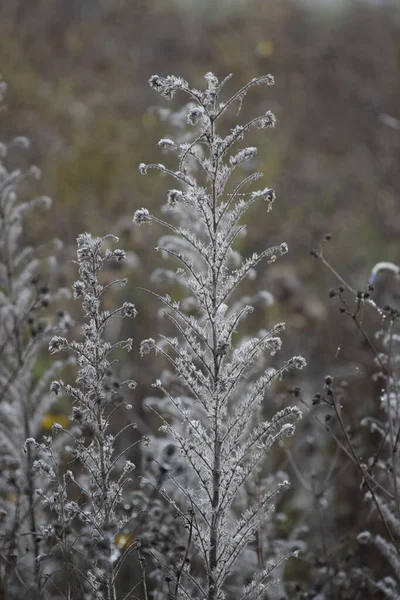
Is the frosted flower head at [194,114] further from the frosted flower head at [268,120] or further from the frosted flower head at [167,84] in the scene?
the frosted flower head at [268,120]

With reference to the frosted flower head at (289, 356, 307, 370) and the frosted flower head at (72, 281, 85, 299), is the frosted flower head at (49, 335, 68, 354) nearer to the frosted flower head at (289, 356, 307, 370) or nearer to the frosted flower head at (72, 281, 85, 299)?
the frosted flower head at (72, 281, 85, 299)

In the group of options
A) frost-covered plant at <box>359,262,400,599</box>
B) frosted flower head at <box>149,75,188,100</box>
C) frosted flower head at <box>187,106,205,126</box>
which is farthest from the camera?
frost-covered plant at <box>359,262,400,599</box>

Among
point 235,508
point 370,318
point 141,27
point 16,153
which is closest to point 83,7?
point 141,27

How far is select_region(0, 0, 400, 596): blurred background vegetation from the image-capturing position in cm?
1117

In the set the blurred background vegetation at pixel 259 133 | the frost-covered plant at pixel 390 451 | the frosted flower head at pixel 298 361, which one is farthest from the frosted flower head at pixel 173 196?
the blurred background vegetation at pixel 259 133

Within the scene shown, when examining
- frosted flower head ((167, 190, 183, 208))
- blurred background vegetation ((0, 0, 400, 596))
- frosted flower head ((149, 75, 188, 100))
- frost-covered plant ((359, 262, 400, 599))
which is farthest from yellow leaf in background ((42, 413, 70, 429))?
frosted flower head ((149, 75, 188, 100))

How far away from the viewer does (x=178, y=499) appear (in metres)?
5.75

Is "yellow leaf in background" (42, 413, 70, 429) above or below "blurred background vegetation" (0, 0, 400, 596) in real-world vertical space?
below

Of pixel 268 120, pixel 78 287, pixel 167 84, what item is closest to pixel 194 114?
pixel 167 84

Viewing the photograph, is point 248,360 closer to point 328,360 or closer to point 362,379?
point 362,379

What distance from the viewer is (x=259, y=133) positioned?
49.5 ft

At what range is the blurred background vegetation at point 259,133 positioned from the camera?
11.2 metres

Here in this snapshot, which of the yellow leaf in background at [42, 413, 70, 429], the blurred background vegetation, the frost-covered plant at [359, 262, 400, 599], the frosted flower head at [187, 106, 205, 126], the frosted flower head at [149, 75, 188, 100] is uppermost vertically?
the blurred background vegetation

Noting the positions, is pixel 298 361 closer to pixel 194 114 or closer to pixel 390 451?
pixel 194 114
